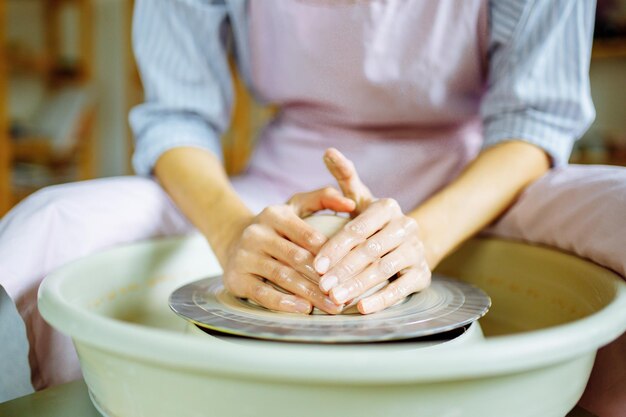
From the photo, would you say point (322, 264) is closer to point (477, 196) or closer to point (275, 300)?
point (275, 300)

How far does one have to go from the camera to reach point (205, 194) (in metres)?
0.70

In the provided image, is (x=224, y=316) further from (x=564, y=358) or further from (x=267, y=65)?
(x=267, y=65)

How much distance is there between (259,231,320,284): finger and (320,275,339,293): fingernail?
0.02m

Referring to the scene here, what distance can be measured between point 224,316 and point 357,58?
1.36 feet

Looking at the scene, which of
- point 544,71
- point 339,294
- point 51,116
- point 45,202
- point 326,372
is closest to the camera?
point 326,372

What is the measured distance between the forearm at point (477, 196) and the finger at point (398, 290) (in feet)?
0.21

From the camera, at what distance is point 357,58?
79 cm

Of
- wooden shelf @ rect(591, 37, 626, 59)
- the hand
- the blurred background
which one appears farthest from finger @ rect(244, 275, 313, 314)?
wooden shelf @ rect(591, 37, 626, 59)

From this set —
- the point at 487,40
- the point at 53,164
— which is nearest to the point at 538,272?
the point at 487,40

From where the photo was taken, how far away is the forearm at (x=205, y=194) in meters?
0.64

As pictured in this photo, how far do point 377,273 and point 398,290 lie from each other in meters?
0.03

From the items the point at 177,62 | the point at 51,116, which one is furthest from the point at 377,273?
the point at 51,116

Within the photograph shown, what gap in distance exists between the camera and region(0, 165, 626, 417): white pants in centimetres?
58

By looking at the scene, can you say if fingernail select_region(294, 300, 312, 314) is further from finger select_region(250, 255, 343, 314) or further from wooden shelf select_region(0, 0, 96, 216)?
wooden shelf select_region(0, 0, 96, 216)
